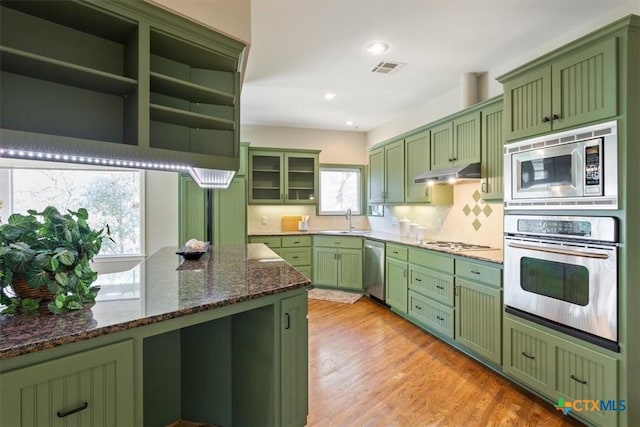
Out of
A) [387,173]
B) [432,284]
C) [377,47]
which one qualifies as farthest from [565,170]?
[387,173]

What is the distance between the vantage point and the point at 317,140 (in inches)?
230

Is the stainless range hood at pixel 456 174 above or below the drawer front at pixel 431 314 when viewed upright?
above

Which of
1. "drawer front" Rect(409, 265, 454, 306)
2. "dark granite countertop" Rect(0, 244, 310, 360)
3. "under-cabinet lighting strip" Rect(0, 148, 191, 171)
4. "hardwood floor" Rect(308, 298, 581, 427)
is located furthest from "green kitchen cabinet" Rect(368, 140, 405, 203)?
"under-cabinet lighting strip" Rect(0, 148, 191, 171)

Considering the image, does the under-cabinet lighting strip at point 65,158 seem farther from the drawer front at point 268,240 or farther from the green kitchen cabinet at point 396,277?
the drawer front at point 268,240

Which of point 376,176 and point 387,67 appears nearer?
point 387,67

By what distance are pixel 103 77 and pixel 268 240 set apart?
3.55 m

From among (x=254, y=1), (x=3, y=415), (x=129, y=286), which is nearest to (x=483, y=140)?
(x=254, y=1)

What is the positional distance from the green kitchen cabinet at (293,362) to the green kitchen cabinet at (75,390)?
0.68 m

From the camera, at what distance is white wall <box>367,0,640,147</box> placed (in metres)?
2.34

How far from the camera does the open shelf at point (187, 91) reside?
190cm

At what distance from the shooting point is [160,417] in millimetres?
1788

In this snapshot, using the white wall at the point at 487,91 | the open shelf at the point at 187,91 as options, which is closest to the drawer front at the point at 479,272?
the white wall at the point at 487,91

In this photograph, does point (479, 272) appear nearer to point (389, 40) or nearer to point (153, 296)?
point (389, 40)

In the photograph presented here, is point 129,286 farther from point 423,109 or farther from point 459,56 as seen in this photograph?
point 423,109
